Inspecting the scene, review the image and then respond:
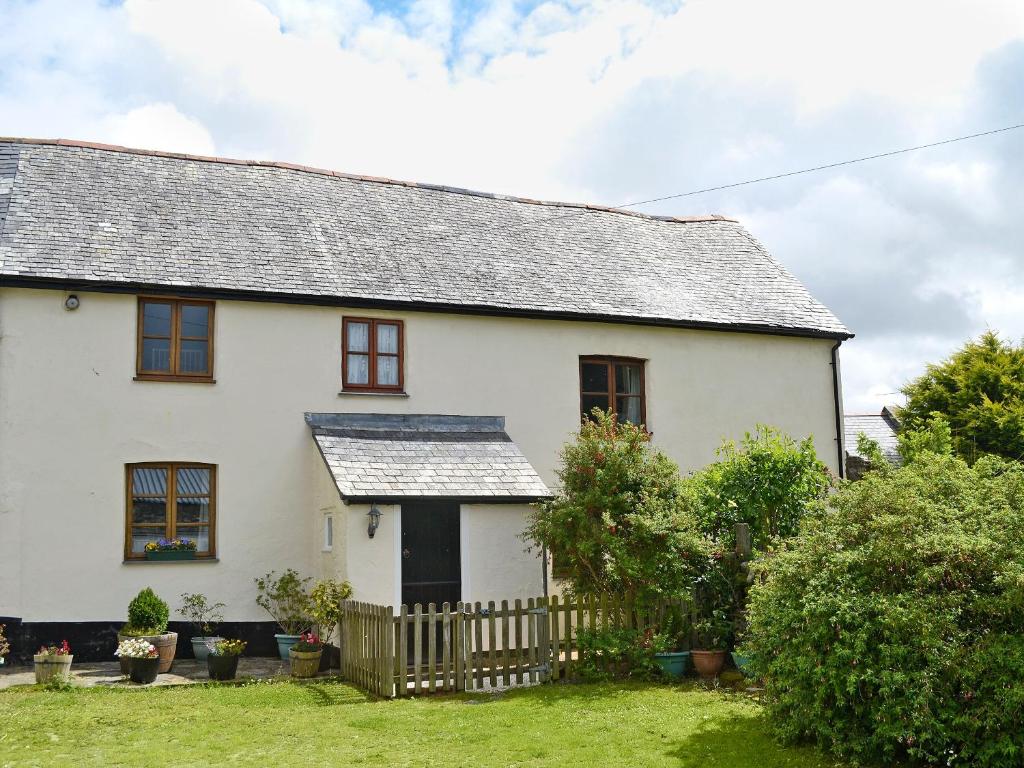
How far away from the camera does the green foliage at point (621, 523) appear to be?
1367 centimetres

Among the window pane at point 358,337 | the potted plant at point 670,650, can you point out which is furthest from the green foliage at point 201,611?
the potted plant at point 670,650

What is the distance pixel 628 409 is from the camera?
19.4 metres

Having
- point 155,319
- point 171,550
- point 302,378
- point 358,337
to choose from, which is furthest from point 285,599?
point 155,319

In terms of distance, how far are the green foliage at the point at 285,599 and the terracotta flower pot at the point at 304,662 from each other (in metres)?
1.69

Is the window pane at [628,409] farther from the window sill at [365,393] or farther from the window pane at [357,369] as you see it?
the window pane at [357,369]

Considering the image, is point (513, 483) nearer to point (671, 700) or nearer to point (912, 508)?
point (671, 700)

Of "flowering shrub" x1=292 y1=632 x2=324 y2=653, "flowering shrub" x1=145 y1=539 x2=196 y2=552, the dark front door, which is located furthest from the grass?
"flowering shrub" x1=145 y1=539 x2=196 y2=552

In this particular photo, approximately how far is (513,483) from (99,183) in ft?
30.6

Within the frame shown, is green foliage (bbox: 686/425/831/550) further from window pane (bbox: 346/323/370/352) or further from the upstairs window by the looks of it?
window pane (bbox: 346/323/370/352)

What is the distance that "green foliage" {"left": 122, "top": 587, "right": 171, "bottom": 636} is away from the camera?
1434 centimetres

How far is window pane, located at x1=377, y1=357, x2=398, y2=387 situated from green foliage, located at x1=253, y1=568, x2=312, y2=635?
354cm

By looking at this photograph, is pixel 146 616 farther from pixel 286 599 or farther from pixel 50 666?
pixel 286 599

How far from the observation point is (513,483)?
15.5 m

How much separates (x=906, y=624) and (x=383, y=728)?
537cm
